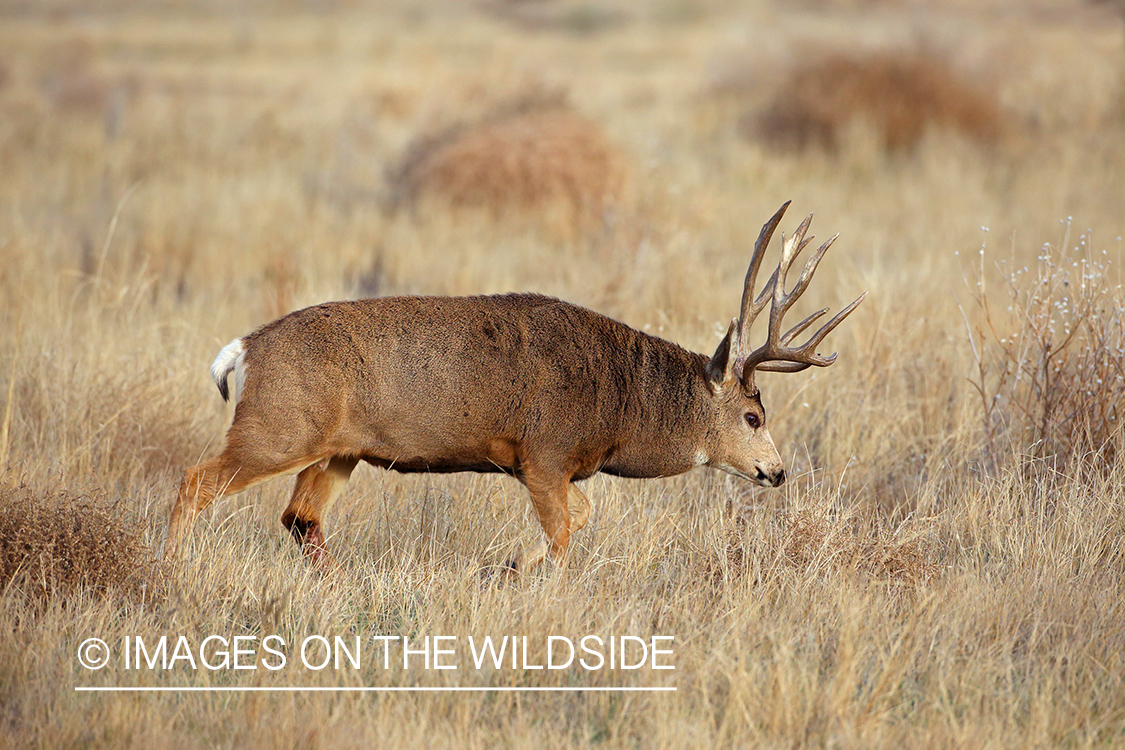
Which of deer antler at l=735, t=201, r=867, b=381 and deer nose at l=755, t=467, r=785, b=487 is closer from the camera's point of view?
deer antler at l=735, t=201, r=867, b=381

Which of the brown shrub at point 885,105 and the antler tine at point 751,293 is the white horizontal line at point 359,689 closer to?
the antler tine at point 751,293

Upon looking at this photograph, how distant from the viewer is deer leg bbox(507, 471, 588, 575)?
16.5 ft

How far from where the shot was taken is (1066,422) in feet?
20.5

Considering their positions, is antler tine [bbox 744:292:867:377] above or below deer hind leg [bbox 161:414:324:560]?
above

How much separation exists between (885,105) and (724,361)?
44.8 ft

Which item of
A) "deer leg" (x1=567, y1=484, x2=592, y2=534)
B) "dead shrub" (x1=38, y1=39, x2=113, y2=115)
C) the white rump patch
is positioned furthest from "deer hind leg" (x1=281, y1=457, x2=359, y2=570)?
"dead shrub" (x1=38, y1=39, x2=113, y2=115)

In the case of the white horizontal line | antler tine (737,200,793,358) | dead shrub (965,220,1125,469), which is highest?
antler tine (737,200,793,358)

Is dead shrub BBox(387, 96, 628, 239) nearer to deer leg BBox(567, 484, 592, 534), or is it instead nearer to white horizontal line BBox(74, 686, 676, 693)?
deer leg BBox(567, 484, 592, 534)

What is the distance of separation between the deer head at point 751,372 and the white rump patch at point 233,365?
2.13 meters

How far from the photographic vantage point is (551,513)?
5.04 metres

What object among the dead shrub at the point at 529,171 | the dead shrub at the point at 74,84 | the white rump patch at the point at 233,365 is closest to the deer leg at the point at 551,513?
the white rump patch at the point at 233,365

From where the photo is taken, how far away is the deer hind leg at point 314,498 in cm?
534

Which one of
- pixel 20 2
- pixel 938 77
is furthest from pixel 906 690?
pixel 20 2

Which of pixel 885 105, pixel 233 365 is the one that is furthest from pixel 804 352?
pixel 885 105
